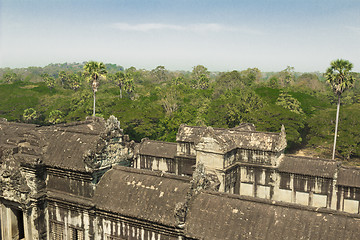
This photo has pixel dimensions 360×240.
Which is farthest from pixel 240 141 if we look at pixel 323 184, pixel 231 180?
pixel 323 184

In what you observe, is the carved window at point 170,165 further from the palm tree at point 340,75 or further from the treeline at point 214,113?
the palm tree at point 340,75

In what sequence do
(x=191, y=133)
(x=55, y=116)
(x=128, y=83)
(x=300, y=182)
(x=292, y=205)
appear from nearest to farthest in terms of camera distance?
(x=292, y=205)
(x=300, y=182)
(x=191, y=133)
(x=55, y=116)
(x=128, y=83)

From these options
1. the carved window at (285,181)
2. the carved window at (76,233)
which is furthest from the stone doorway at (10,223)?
the carved window at (285,181)

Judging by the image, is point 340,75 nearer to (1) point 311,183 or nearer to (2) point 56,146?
(1) point 311,183

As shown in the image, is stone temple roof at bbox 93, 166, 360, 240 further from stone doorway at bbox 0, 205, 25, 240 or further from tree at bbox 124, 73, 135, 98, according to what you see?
tree at bbox 124, 73, 135, 98

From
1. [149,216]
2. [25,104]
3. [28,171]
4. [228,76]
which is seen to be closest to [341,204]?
[149,216]

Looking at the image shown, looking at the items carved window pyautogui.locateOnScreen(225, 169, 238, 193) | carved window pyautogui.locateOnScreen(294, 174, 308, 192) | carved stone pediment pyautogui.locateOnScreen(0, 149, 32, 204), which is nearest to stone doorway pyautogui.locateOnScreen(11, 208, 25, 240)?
carved stone pediment pyautogui.locateOnScreen(0, 149, 32, 204)
